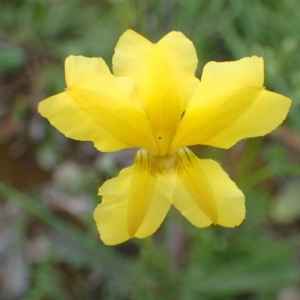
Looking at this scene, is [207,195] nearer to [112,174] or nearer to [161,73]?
[161,73]

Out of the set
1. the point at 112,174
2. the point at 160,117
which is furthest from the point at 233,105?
the point at 112,174

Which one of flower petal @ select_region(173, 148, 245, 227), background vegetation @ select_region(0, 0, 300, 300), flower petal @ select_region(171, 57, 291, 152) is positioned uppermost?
flower petal @ select_region(171, 57, 291, 152)

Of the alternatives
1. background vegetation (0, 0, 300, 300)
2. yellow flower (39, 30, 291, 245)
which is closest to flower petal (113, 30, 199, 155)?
yellow flower (39, 30, 291, 245)

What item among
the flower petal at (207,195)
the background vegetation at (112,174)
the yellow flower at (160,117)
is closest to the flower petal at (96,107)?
the yellow flower at (160,117)

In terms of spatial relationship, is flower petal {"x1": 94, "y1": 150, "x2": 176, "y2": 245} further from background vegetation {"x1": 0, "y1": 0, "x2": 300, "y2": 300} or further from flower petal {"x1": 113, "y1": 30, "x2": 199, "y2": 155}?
background vegetation {"x1": 0, "y1": 0, "x2": 300, "y2": 300}

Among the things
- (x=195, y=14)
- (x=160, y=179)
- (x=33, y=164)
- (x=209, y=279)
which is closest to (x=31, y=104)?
(x=33, y=164)

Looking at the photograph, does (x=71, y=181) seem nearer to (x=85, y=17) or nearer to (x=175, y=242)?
(x=175, y=242)
